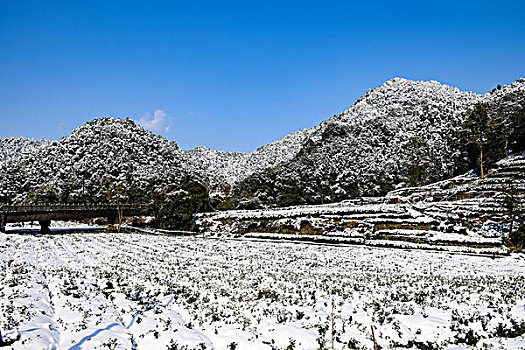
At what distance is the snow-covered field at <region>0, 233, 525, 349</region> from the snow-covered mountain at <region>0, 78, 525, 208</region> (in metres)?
47.3

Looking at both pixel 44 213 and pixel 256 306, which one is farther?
pixel 44 213

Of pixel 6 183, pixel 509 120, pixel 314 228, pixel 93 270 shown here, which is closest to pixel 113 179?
pixel 6 183

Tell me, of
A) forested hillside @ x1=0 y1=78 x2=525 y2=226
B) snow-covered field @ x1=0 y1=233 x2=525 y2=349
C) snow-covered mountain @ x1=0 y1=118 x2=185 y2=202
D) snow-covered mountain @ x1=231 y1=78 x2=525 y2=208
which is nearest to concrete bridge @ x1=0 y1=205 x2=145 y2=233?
forested hillside @ x1=0 y1=78 x2=525 y2=226

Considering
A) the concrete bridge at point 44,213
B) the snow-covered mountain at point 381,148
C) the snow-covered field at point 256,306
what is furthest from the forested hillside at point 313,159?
the snow-covered field at point 256,306

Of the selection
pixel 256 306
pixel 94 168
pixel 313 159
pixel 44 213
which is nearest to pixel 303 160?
pixel 313 159

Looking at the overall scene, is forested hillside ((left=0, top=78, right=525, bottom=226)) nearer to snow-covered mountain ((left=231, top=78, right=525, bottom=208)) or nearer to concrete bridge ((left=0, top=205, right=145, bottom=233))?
snow-covered mountain ((left=231, top=78, right=525, bottom=208))

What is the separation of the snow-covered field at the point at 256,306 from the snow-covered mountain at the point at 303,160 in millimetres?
47342

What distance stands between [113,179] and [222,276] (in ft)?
338

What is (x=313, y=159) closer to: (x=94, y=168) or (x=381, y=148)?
(x=381, y=148)

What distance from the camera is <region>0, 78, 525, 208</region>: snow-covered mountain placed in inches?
3561

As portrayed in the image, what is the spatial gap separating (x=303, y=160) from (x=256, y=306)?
10349 cm

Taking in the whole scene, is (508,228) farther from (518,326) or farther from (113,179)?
(113,179)

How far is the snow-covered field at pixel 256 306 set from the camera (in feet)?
33.4

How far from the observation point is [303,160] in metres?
116
